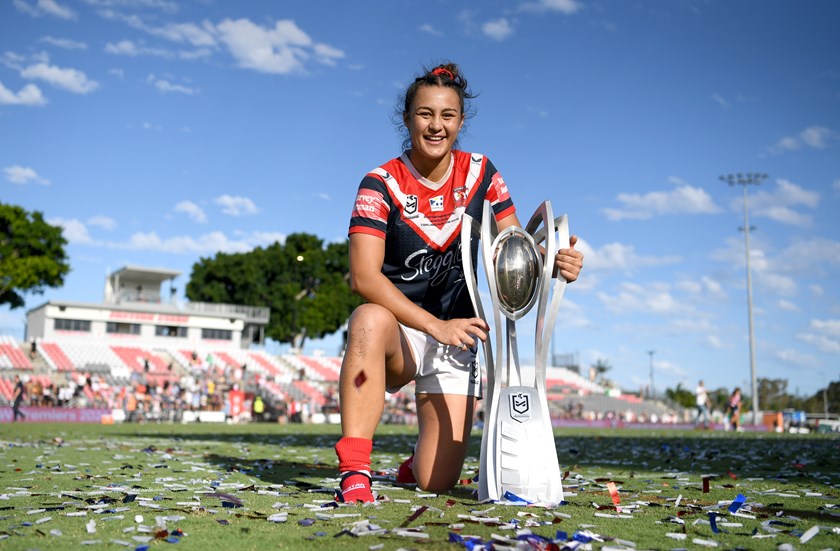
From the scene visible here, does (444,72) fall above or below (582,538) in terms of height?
above

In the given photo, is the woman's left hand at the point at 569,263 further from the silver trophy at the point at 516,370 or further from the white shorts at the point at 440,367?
the white shorts at the point at 440,367

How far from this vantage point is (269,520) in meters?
3.41

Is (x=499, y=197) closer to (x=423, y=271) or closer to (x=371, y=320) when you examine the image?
(x=423, y=271)

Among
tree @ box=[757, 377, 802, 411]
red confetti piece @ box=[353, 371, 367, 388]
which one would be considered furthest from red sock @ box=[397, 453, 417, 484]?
tree @ box=[757, 377, 802, 411]

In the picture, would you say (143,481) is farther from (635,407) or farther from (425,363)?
(635,407)

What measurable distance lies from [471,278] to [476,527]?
1597 mm

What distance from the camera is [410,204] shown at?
15.8 feet

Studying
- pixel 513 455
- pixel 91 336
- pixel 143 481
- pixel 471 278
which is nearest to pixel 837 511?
pixel 513 455

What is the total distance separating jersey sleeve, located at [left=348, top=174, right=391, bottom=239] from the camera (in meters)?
4.49

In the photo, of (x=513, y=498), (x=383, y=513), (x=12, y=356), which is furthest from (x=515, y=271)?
(x=12, y=356)

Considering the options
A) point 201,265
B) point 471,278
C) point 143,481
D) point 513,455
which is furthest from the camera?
point 201,265

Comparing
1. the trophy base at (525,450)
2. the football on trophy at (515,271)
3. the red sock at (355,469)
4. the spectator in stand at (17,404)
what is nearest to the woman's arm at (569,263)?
the football on trophy at (515,271)

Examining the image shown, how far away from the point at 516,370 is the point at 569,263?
2.28 feet

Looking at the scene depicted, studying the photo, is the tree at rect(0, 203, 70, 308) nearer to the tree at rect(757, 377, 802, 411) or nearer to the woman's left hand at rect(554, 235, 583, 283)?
the woman's left hand at rect(554, 235, 583, 283)
